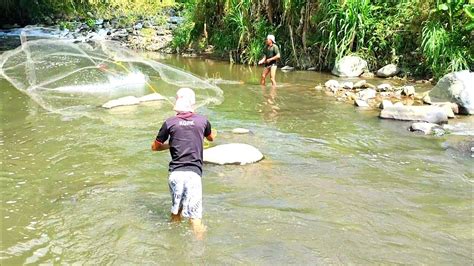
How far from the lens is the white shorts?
5.03 meters

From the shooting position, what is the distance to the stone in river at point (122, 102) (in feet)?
36.2

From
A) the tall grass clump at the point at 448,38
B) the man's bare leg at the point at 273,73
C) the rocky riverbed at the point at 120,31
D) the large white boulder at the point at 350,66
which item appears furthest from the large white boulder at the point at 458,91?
the rocky riverbed at the point at 120,31

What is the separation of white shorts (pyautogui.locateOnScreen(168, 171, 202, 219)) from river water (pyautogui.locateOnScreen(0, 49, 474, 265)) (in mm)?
198

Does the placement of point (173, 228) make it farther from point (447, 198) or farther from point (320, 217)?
point (447, 198)

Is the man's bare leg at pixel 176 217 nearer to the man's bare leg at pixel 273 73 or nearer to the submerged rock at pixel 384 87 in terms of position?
the submerged rock at pixel 384 87

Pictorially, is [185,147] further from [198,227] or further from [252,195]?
[252,195]

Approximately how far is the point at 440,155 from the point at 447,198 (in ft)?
6.35

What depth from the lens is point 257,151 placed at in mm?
7785

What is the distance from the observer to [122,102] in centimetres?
1127

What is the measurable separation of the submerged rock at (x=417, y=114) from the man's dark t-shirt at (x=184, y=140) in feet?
20.8

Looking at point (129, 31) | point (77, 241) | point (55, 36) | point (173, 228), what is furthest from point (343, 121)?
point (55, 36)

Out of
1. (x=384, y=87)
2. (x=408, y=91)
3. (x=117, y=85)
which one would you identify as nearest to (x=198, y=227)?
(x=117, y=85)

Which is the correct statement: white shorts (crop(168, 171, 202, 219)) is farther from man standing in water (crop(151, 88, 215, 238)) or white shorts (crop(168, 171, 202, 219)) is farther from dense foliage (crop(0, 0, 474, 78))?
dense foliage (crop(0, 0, 474, 78))

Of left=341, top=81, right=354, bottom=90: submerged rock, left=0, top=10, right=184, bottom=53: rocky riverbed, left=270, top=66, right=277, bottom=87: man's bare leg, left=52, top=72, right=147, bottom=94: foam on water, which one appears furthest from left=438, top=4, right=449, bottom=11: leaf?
left=0, top=10, right=184, bottom=53: rocky riverbed
